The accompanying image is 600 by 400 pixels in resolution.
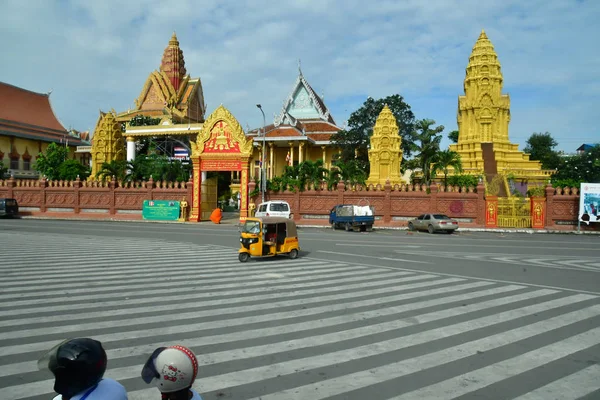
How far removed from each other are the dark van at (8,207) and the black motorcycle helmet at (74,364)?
36.9m

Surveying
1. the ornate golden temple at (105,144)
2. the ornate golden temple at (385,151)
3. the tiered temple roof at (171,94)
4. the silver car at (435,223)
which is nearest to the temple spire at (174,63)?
the tiered temple roof at (171,94)

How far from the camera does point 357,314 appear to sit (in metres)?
6.86

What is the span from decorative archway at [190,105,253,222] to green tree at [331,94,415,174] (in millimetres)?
15888

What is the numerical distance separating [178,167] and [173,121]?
55.5 feet

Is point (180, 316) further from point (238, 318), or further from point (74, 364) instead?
point (74, 364)

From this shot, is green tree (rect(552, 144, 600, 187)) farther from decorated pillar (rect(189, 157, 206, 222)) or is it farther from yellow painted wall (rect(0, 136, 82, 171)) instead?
yellow painted wall (rect(0, 136, 82, 171))

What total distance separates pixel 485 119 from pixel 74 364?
1756 inches

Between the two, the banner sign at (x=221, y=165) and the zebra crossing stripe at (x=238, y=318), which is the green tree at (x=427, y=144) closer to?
the banner sign at (x=221, y=165)

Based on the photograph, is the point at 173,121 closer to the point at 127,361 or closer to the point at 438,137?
the point at 438,137

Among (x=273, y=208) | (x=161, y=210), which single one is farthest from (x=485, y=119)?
(x=161, y=210)

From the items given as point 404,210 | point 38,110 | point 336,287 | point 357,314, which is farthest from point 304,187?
point 38,110

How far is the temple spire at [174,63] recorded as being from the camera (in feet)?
198

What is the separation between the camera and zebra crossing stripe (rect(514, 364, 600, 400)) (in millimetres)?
4076

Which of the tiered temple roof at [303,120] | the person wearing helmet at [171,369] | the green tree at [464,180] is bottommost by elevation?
the person wearing helmet at [171,369]
